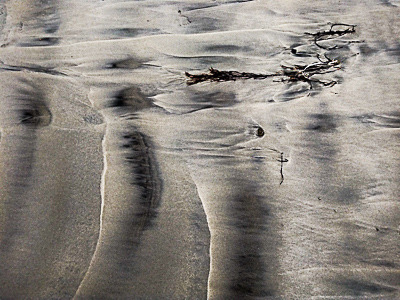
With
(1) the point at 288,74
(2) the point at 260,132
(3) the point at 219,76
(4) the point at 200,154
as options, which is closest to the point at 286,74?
(1) the point at 288,74

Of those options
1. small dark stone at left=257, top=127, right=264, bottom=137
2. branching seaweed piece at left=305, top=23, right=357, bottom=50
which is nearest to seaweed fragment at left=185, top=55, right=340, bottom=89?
branching seaweed piece at left=305, top=23, right=357, bottom=50

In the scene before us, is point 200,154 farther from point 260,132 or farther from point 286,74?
point 286,74

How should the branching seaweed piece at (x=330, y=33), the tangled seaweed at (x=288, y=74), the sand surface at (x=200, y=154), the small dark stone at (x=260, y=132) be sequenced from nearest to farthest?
the sand surface at (x=200, y=154)
the small dark stone at (x=260, y=132)
the tangled seaweed at (x=288, y=74)
the branching seaweed piece at (x=330, y=33)

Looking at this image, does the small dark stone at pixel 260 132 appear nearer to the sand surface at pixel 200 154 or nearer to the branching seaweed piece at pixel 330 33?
the sand surface at pixel 200 154

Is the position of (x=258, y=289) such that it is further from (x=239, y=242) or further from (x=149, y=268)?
(x=149, y=268)

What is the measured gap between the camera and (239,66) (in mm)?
2172

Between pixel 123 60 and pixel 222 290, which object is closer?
pixel 222 290

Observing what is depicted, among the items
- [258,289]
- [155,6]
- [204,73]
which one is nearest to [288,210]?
[258,289]

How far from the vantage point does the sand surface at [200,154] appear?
55.4 inches

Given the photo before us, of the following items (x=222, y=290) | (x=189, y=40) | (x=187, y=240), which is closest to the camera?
(x=222, y=290)

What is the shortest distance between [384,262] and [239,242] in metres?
0.47

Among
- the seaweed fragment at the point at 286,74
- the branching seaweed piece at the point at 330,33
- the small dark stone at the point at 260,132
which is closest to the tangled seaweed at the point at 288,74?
the seaweed fragment at the point at 286,74

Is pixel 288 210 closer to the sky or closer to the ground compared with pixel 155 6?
closer to the ground

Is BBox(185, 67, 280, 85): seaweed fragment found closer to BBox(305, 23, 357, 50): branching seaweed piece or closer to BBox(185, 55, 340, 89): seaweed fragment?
BBox(185, 55, 340, 89): seaweed fragment
